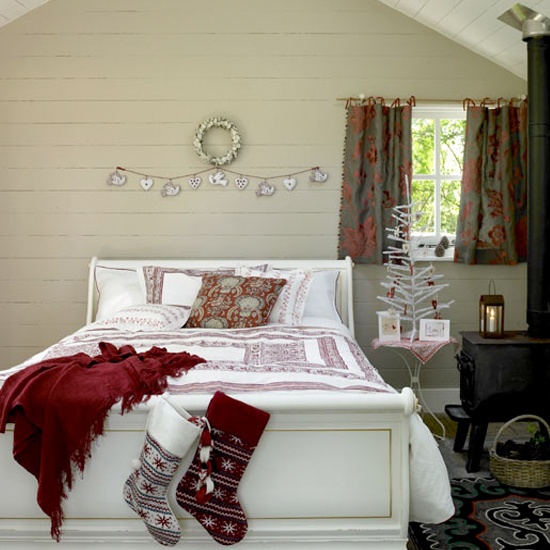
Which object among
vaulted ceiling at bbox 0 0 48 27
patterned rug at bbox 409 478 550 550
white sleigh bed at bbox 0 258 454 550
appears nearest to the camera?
white sleigh bed at bbox 0 258 454 550

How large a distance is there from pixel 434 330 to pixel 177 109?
207 cm

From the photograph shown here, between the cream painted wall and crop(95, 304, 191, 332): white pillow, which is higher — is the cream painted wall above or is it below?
above

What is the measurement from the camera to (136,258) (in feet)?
16.3

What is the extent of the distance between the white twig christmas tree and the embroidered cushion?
0.63 m

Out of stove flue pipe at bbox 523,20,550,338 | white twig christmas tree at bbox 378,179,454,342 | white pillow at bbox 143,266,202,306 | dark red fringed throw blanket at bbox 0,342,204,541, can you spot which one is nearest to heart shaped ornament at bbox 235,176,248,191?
white pillow at bbox 143,266,202,306

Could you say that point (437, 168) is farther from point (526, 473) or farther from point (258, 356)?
point (258, 356)

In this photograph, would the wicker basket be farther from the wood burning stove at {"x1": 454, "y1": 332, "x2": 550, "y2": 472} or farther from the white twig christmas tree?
the white twig christmas tree

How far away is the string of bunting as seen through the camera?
4.93m

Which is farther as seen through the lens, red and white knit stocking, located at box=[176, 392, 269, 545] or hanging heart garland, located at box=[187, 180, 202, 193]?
hanging heart garland, located at box=[187, 180, 202, 193]

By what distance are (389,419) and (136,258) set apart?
9.02 ft

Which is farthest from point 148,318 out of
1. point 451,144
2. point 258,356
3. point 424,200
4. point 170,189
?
point 451,144

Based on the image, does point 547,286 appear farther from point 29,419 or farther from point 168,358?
point 29,419

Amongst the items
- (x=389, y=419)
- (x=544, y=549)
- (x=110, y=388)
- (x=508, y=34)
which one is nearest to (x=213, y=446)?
(x=110, y=388)

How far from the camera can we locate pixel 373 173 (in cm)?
491
